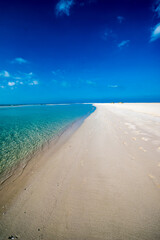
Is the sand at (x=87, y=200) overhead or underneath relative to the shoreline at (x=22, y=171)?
overhead

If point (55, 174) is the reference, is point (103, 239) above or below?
above

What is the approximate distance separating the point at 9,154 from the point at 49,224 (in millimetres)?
4836

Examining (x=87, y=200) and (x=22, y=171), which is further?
(x=22, y=171)

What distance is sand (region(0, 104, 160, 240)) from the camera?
1993 mm

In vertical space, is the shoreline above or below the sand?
below

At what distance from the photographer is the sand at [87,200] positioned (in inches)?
78.5

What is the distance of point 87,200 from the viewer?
268 centimetres

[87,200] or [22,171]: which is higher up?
[87,200]

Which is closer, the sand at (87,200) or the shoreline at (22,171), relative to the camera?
the sand at (87,200)

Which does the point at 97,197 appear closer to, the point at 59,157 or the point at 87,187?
the point at 87,187

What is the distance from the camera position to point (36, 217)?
90.2 inches

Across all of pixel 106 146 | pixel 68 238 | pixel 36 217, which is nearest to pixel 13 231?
pixel 36 217

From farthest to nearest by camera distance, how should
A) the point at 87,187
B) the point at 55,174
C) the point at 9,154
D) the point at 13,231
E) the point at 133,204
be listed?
1. the point at 9,154
2. the point at 55,174
3. the point at 87,187
4. the point at 133,204
5. the point at 13,231

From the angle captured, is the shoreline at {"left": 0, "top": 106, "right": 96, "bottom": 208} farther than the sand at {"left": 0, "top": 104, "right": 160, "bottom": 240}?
Yes
